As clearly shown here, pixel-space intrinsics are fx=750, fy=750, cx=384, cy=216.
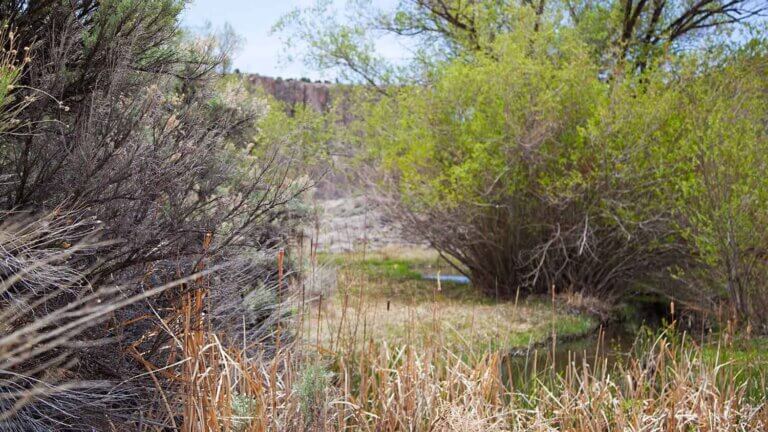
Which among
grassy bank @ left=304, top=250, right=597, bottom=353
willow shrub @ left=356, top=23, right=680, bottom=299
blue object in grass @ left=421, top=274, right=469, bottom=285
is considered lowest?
blue object in grass @ left=421, top=274, right=469, bottom=285

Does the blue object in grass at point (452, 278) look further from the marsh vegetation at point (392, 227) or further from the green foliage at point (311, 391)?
the green foliage at point (311, 391)

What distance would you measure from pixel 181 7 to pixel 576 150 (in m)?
6.78

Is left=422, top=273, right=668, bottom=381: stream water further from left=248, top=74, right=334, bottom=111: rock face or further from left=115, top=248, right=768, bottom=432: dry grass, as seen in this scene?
left=248, top=74, right=334, bottom=111: rock face

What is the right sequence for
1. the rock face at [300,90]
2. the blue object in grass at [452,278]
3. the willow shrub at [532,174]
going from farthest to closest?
the rock face at [300,90] → the blue object in grass at [452,278] → the willow shrub at [532,174]

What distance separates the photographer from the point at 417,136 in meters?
10.8

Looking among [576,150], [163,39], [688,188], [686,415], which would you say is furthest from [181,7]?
[576,150]

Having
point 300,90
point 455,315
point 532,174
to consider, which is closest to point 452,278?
point 532,174

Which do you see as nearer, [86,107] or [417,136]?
[86,107]

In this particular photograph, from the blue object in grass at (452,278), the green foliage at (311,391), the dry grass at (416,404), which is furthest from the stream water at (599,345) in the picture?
the green foliage at (311,391)

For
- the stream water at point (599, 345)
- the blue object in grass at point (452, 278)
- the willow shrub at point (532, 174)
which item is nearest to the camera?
the stream water at point (599, 345)

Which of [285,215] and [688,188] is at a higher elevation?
[688,188]

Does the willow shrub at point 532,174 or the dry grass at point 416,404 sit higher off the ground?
the willow shrub at point 532,174

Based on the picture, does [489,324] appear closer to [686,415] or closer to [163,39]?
[686,415]

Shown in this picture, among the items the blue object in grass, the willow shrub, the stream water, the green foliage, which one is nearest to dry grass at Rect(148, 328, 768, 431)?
the green foliage
